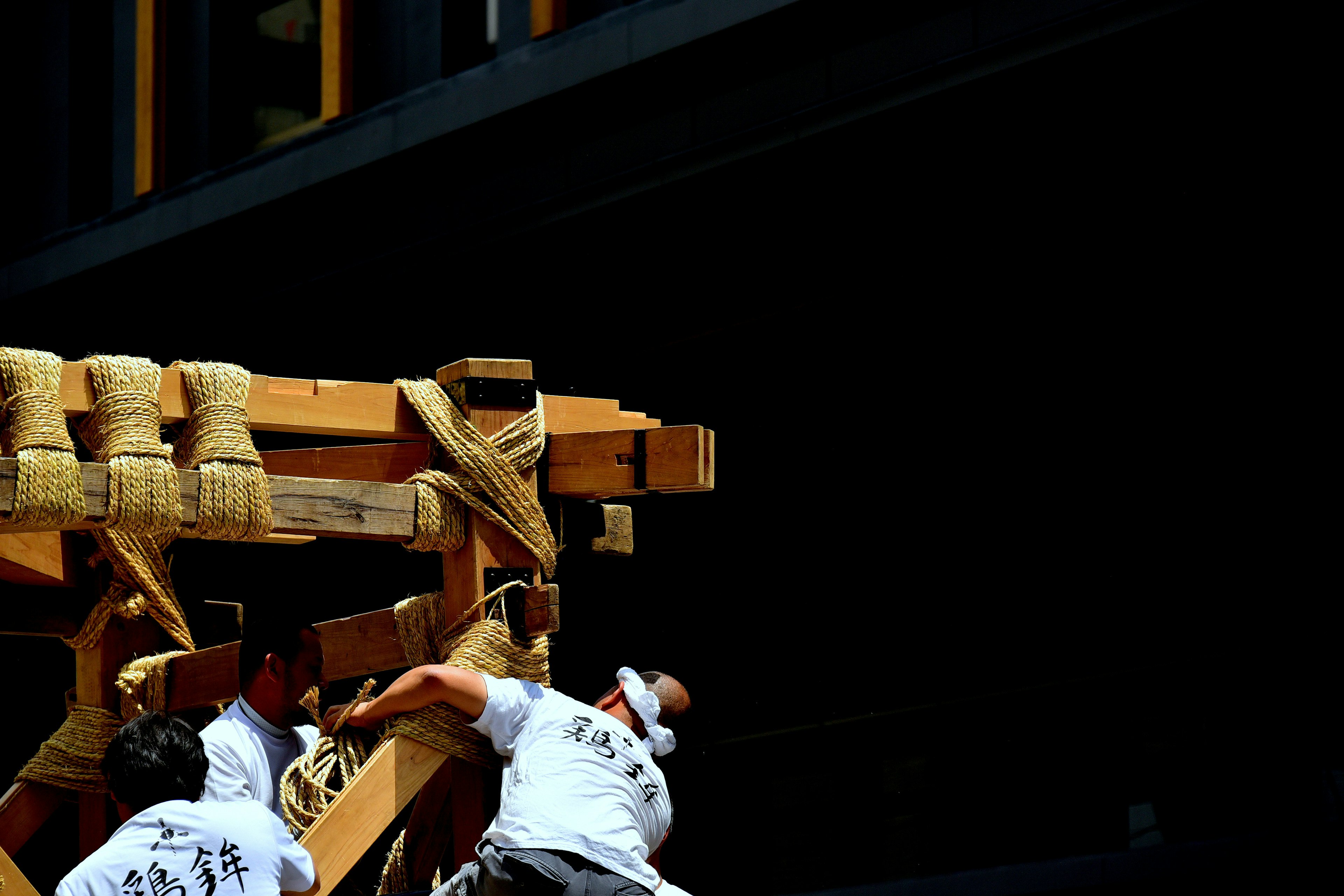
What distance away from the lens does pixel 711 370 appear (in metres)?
8.91

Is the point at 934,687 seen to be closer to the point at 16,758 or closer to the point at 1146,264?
the point at 1146,264

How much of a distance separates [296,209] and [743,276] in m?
3.24

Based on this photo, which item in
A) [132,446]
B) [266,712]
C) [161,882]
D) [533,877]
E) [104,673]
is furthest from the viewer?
[104,673]

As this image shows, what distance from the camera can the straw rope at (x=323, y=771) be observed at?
4293mm

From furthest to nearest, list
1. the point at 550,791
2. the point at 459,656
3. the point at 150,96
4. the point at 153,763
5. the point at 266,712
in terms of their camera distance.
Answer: the point at 150,96 < the point at 266,712 < the point at 459,656 < the point at 550,791 < the point at 153,763

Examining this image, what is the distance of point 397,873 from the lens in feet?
14.6

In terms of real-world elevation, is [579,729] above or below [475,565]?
below

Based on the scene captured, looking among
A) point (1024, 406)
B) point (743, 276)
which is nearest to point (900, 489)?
point (1024, 406)

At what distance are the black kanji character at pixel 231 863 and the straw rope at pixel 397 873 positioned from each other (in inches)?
34.8

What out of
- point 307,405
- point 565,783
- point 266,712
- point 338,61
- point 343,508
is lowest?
point 565,783

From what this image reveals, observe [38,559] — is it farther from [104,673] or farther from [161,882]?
[161,882]

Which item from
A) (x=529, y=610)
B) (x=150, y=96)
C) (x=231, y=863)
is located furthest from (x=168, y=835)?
(x=150, y=96)

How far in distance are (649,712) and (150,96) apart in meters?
8.54

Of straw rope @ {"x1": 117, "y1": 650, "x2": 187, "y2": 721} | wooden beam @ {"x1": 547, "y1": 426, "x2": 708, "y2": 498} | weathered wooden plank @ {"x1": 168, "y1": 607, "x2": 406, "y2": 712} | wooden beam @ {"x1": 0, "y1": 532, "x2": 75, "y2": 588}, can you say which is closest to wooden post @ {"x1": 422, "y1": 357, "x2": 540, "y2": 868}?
wooden beam @ {"x1": 547, "y1": 426, "x2": 708, "y2": 498}
